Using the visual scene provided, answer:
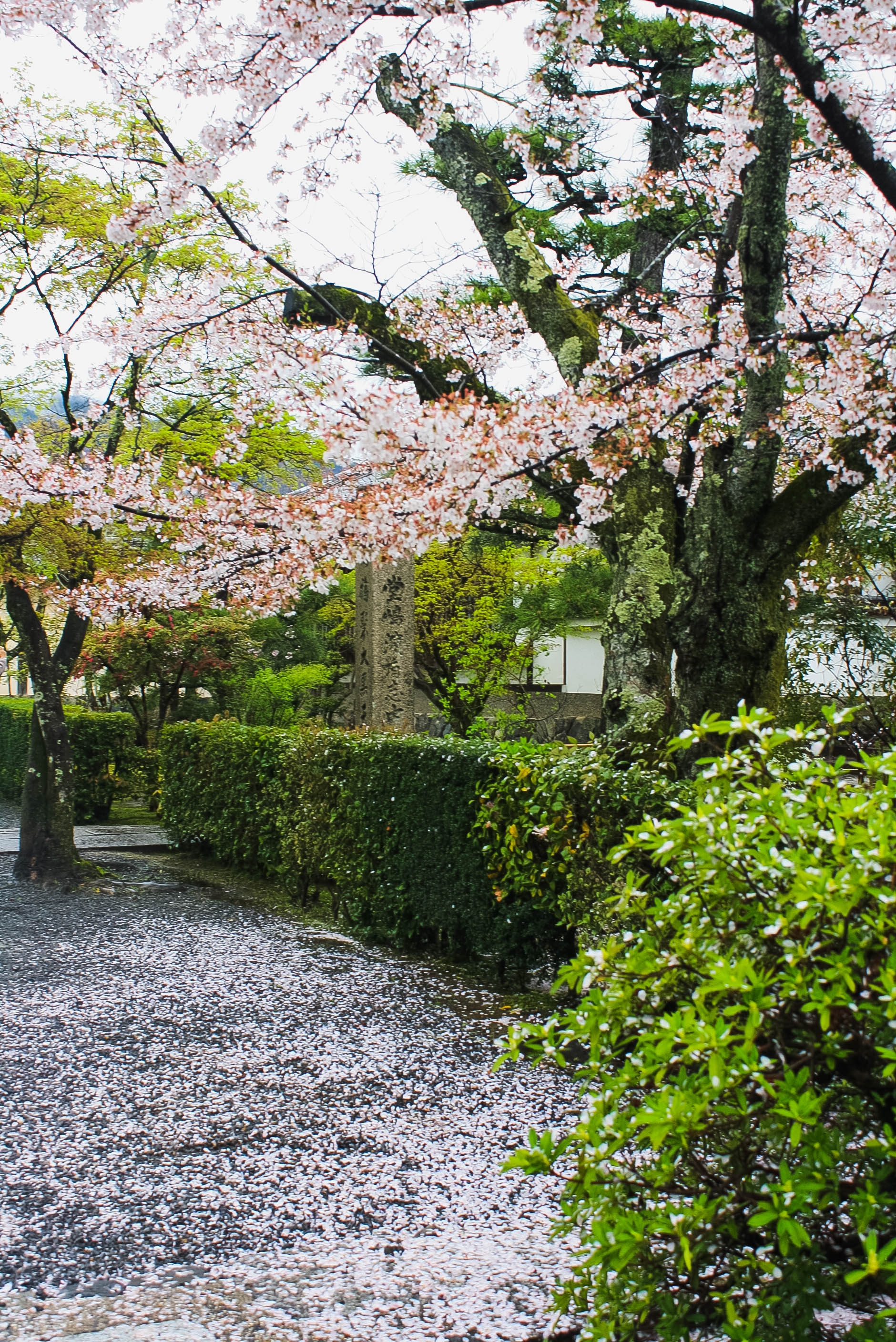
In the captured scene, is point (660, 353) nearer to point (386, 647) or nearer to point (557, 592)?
point (386, 647)

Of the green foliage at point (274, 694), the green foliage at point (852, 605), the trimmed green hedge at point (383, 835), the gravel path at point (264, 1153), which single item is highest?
the green foliage at point (852, 605)

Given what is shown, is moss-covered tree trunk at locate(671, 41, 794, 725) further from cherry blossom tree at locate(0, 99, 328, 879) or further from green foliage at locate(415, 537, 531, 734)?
green foliage at locate(415, 537, 531, 734)

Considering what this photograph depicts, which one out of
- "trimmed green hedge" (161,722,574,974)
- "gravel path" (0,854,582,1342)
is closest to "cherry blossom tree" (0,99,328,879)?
"trimmed green hedge" (161,722,574,974)

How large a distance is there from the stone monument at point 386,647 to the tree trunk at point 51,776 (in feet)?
8.06

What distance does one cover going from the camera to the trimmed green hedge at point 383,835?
5379 mm

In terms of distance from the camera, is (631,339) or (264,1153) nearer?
(264,1153)

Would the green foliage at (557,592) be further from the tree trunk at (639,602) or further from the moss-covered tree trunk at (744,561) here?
the moss-covered tree trunk at (744,561)

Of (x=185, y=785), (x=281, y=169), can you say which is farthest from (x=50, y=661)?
(x=281, y=169)

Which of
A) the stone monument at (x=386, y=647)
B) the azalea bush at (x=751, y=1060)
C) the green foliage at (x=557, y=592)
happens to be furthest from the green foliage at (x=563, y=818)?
the green foliage at (x=557, y=592)

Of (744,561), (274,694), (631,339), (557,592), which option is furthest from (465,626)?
(744,561)

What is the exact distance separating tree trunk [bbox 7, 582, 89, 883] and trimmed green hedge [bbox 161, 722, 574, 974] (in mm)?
1420

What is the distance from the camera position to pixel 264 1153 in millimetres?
3357

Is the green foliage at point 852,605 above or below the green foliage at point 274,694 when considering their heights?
above

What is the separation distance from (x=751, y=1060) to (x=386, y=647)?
24.7 feet
